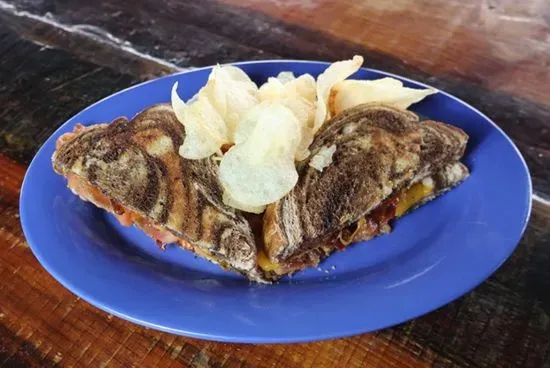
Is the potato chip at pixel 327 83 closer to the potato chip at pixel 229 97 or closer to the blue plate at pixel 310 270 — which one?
the potato chip at pixel 229 97

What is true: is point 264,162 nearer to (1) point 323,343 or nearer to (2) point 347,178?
(2) point 347,178

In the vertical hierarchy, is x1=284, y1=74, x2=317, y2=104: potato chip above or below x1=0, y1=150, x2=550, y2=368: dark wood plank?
above

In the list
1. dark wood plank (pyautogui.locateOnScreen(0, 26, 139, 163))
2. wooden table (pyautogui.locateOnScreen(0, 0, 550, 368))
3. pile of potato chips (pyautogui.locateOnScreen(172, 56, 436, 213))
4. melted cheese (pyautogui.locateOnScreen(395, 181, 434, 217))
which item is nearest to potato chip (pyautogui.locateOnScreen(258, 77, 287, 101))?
pile of potato chips (pyautogui.locateOnScreen(172, 56, 436, 213))

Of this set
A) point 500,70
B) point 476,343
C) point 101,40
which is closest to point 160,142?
point 476,343

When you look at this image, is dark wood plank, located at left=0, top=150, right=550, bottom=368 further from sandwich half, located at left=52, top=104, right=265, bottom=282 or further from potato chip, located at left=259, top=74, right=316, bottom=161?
potato chip, located at left=259, top=74, right=316, bottom=161

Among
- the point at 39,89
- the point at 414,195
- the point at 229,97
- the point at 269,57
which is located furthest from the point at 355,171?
the point at 39,89

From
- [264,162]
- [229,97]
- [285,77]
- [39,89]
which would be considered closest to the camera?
[264,162]
